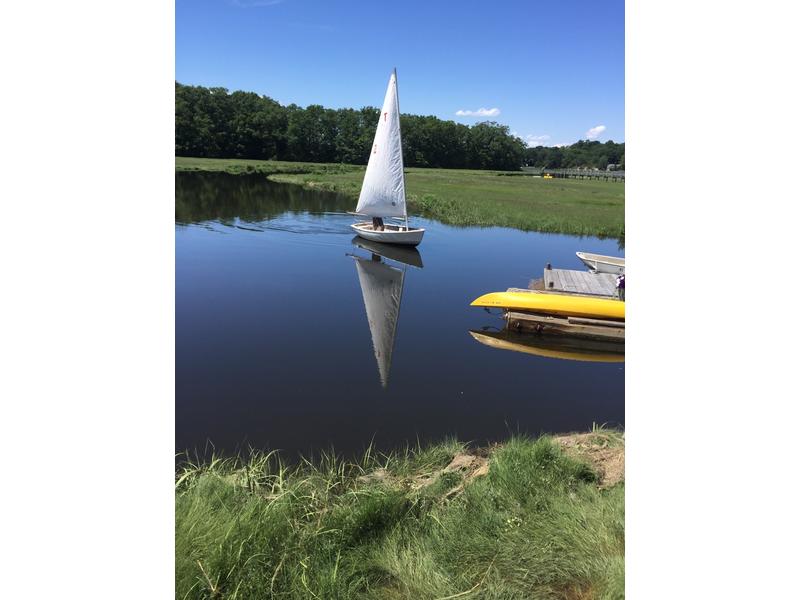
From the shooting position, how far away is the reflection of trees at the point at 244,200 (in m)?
32.7

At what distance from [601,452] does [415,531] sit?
10.9 ft

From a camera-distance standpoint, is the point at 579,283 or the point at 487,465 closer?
the point at 487,465

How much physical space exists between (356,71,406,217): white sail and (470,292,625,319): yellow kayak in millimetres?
10735

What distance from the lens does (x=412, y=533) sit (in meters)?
4.71

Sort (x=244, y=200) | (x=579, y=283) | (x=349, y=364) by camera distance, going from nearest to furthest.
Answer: (x=349, y=364)
(x=579, y=283)
(x=244, y=200)

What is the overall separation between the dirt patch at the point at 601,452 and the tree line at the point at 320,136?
2870 inches

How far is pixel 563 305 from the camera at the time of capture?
13.6 metres

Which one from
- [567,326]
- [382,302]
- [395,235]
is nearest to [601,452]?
[567,326]

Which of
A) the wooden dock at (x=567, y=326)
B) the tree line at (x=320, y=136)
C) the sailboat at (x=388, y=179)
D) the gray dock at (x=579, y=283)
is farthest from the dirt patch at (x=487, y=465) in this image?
the tree line at (x=320, y=136)

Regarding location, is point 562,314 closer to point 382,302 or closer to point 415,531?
point 382,302

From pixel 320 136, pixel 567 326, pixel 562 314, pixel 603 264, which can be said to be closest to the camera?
pixel 567 326

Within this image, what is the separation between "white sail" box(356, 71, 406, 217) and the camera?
73.6ft
